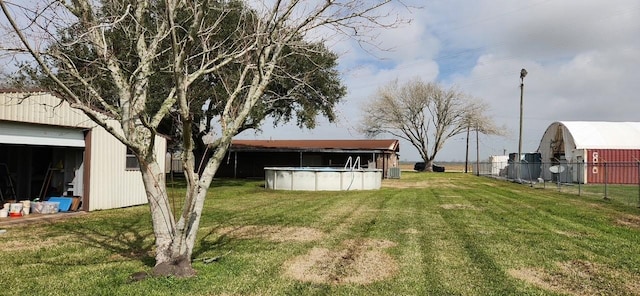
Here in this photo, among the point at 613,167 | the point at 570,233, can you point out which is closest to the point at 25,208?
the point at 570,233

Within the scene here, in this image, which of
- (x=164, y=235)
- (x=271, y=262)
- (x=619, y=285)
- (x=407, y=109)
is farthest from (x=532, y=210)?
(x=407, y=109)

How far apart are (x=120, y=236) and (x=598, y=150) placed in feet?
94.2

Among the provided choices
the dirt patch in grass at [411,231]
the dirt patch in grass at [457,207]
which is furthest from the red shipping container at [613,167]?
the dirt patch in grass at [411,231]

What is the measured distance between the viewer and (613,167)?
28.1 meters

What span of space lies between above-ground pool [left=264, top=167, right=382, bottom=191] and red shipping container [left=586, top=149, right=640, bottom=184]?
48.5ft

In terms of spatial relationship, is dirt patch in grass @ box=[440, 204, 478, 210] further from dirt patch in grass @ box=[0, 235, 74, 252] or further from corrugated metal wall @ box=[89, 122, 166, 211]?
dirt patch in grass @ box=[0, 235, 74, 252]

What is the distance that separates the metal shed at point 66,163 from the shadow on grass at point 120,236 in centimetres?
232

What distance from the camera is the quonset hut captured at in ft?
91.1

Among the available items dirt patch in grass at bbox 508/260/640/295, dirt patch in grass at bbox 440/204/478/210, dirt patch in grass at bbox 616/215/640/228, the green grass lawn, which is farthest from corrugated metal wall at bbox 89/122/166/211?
dirt patch in grass at bbox 616/215/640/228

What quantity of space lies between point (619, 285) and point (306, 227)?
603cm

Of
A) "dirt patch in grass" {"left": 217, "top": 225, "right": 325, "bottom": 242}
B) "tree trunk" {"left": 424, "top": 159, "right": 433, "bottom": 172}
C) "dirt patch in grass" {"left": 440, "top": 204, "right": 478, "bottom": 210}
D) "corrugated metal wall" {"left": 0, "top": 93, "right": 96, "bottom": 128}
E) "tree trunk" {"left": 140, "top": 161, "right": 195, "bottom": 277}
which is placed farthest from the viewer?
"tree trunk" {"left": 424, "top": 159, "right": 433, "bottom": 172}

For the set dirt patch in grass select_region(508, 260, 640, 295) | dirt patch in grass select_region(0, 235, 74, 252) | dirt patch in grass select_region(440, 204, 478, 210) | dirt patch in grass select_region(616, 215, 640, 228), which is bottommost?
dirt patch in grass select_region(0, 235, 74, 252)

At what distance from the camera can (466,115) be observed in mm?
56344

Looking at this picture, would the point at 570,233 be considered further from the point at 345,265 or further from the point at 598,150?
the point at 598,150
